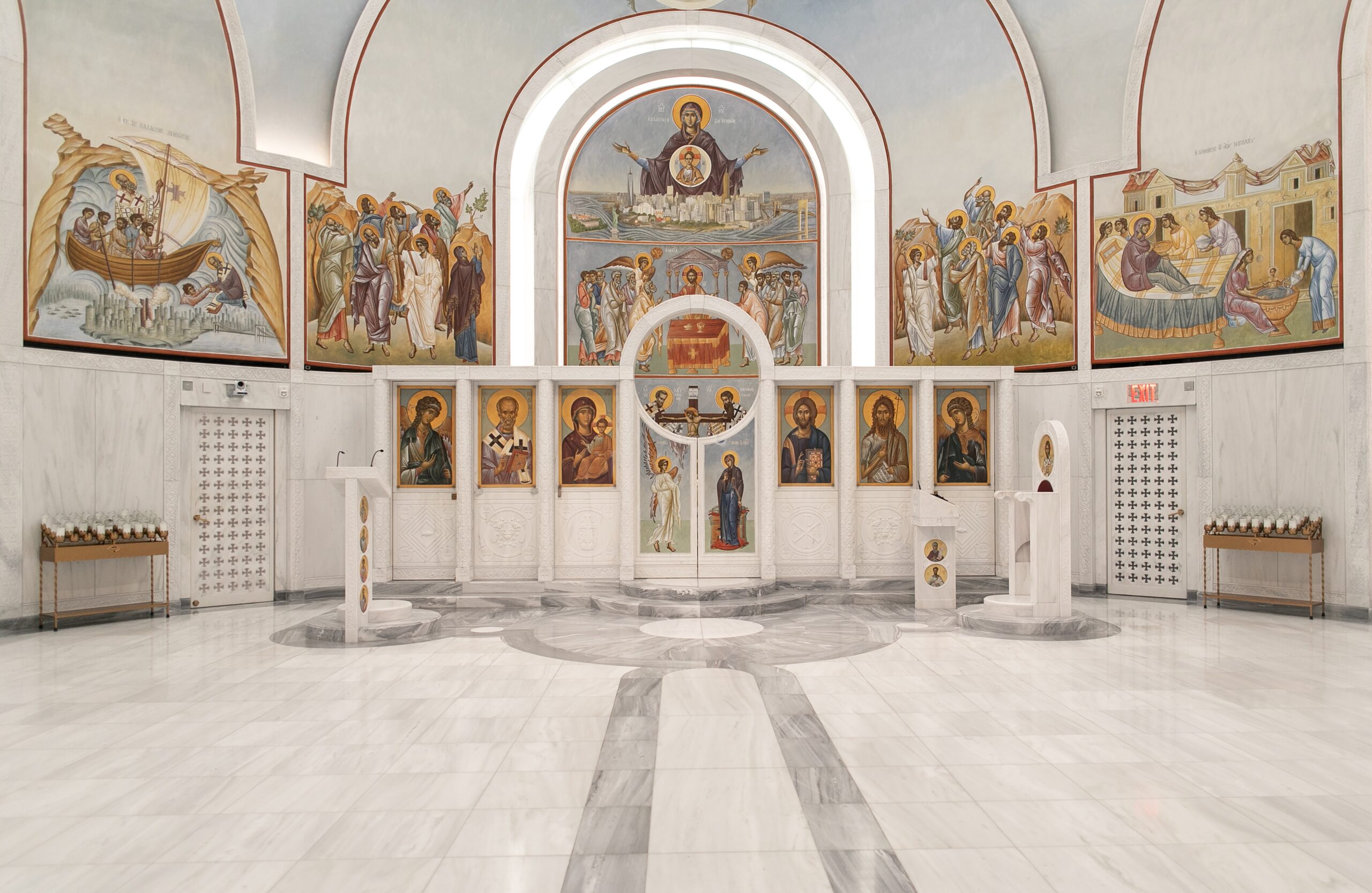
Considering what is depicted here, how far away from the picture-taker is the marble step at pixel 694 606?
11227 millimetres

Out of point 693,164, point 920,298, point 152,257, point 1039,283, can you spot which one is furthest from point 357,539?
point 693,164

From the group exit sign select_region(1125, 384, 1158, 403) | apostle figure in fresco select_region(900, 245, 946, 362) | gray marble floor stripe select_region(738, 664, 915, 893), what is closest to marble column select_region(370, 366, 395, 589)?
gray marble floor stripe select_region(738, 664, 915, 893)

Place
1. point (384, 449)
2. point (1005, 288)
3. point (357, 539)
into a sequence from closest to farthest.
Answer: point (357, 539)
point (384, 449)
point (1005, 288)

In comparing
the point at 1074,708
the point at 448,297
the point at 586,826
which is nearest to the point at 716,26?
the point at 448,297

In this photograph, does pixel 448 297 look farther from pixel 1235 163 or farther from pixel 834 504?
pixel 1235 163

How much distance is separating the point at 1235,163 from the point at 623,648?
1129 cm

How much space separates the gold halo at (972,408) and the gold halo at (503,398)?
652 cm

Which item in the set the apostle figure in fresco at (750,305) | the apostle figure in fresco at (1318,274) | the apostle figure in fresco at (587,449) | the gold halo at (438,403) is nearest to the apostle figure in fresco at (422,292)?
the gold halo at (438,403)

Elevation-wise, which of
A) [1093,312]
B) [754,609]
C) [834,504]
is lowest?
[754,609]

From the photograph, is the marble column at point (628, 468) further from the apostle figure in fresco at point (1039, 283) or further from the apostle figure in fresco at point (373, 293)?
the apostle figure in fresco at point (1039, 283)

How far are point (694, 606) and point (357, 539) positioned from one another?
444cm

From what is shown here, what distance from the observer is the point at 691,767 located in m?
5.41

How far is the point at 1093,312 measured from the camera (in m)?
13.5

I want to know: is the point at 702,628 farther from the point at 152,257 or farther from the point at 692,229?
the point at 692,229
